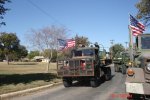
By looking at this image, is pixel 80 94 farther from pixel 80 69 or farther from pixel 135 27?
pixel 135 27

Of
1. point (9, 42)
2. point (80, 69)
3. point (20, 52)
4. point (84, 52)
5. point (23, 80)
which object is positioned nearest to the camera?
point (80, 69)

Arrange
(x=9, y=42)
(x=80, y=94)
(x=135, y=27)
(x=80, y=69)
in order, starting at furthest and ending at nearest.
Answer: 1. (x=9, y=42)
2. (x=135, y=27)
3. (x=80, y=69)
4. (x=80, y=94)

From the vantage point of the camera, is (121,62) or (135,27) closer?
(135,27)

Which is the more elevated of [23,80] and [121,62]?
[121,62]

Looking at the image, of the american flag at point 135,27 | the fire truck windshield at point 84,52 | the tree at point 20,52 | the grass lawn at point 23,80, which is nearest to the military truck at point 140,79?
the grass lawn at point 23,80

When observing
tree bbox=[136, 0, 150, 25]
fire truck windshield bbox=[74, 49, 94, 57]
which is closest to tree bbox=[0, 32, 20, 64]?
tree bbox=[136, 0, 150, 25]

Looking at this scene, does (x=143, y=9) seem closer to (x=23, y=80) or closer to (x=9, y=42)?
(x=23, y=80)

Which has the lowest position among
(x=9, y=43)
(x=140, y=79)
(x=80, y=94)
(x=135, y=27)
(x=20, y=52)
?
(x=80, y=94)

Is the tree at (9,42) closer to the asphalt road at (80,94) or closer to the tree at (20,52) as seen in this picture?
the tree at (20,52)

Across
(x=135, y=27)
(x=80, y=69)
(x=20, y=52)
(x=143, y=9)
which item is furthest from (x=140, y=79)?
(x=20, y=52)

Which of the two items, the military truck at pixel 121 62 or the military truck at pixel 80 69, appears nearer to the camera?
the military truck at pixel 80 69

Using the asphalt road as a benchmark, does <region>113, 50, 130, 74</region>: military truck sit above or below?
above

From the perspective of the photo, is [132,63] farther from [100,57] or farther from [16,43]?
[16,43]

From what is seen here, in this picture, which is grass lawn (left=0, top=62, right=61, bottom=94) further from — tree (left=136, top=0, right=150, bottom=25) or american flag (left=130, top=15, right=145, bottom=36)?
tree (left=136, top=0, right=150, bottom=25)
